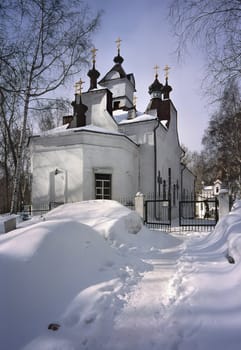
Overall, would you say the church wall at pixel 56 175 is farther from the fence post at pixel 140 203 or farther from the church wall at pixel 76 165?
the fence post at pixel 140 203

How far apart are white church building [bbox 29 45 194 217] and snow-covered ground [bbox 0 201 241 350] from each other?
933 centimetres

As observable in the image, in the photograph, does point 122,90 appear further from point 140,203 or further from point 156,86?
point 140,203

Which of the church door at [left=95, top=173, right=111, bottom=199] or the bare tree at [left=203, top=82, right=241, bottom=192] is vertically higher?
the bare tree at [left=203, top=82, right=241, bottom=192]

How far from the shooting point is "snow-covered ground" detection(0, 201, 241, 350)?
2408 millimetres

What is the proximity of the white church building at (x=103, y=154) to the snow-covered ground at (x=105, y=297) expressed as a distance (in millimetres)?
9333

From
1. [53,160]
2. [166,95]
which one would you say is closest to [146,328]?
[53,160]

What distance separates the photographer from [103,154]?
14.5 meters

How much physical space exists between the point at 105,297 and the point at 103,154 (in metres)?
11.7

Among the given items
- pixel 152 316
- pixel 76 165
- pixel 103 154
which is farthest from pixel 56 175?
pixel 152 316

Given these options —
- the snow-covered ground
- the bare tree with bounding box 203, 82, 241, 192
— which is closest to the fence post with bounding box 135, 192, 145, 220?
the snow-covered ground

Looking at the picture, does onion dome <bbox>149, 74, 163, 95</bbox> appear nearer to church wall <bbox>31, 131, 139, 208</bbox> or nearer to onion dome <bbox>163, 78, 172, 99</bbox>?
onion dome <bbox>163, 78, 172, 99</bbox>

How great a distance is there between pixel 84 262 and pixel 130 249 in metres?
2.04

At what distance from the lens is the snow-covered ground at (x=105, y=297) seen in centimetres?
241

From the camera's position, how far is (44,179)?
1491cm
